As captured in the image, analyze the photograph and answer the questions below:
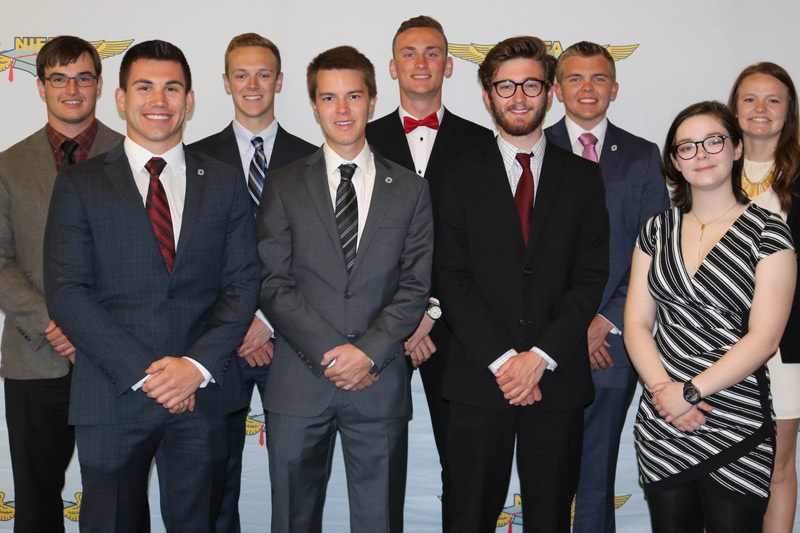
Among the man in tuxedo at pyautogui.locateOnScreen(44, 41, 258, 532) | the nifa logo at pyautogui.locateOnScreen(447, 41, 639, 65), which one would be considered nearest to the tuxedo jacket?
the man in tuxedo at pyautogui.locateOnScreen(44, 41, 258, 532)

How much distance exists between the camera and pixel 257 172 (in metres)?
3.14

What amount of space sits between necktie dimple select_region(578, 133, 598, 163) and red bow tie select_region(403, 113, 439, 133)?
2.02 feet

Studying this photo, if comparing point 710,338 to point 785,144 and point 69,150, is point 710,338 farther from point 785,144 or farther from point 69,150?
point 69,150

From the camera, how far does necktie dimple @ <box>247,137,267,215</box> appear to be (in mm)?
3100

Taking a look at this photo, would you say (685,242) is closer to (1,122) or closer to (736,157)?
(736,157)

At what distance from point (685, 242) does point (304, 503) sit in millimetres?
1549

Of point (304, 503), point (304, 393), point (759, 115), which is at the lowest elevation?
point (304, 503)

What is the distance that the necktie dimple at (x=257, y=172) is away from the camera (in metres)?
3.10

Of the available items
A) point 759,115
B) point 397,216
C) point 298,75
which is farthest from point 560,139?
point 298,75

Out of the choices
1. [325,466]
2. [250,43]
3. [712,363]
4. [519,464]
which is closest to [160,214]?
[325,466]

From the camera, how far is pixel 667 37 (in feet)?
12.6

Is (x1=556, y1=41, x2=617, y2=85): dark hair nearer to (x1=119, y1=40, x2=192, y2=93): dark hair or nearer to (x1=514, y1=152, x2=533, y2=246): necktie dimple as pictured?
(x1=514, y1=152, x2=533, y2=246): necktie dimple

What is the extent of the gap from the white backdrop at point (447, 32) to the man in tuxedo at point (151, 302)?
1.28 m

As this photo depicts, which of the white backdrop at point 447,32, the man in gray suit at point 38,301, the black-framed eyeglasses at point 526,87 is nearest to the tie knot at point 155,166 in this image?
the man in gray suit at point 38,301
